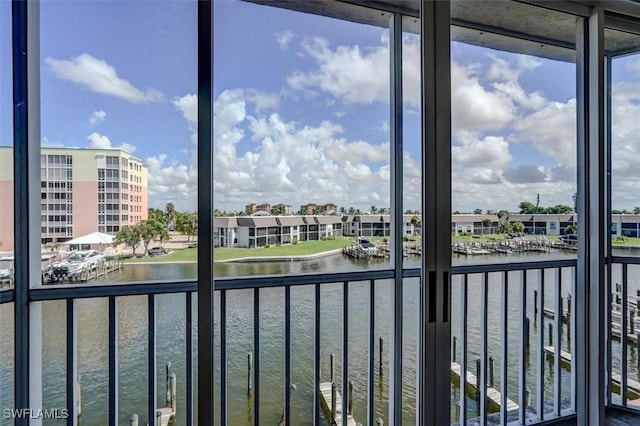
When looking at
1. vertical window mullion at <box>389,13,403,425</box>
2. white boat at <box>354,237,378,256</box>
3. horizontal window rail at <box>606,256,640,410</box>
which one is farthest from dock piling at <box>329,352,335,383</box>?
horizontal window rail at <box>606,256,640,410</box>

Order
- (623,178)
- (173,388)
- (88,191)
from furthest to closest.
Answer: (623,178) → (173,388) → (88,191)

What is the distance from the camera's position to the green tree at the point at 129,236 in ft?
4.65

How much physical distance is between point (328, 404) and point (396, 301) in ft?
2.37

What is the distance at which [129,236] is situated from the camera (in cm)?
142

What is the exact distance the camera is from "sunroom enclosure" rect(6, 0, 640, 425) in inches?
53.8

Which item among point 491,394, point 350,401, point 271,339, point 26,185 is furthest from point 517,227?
point 26,185

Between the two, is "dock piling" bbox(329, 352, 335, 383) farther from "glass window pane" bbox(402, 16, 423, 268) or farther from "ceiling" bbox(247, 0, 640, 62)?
"ceiling" bbox(247, 0, 640, 62)

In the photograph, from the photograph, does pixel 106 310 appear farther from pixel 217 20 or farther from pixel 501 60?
pixel 501 60

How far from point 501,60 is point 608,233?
1.20 metres

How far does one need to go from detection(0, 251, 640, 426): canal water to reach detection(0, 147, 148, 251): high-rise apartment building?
24 centimetres

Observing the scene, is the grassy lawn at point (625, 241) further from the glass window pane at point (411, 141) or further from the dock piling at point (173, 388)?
the dock piling at point (173, 388)

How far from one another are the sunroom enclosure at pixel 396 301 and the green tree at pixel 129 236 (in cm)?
20

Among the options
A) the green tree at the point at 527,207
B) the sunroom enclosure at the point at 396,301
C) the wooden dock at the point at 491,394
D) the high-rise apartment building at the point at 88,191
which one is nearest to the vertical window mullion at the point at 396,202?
the sunroom enclosure at the point at 396,301

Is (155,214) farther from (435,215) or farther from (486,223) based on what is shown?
(486,223)
